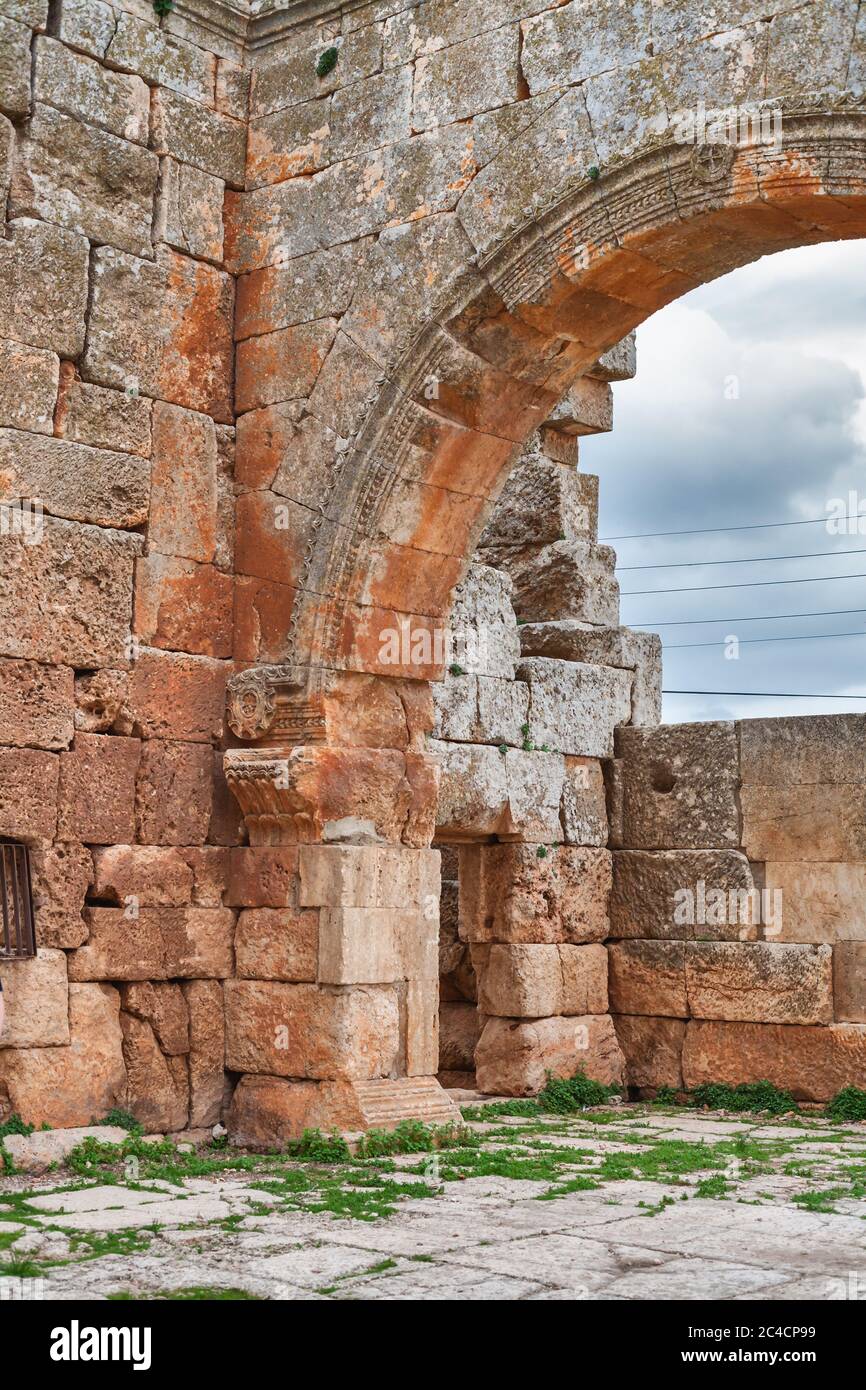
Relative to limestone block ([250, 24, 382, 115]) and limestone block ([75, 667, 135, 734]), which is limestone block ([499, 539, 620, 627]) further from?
limestone block ([75, 667, 135, 734])

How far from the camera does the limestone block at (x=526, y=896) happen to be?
31.4 ft

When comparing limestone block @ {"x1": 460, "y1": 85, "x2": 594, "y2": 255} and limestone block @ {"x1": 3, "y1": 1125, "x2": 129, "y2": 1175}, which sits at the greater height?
limestone block @ {"x1": 460, "y1": 85, "x2": 594, "y2": 255}

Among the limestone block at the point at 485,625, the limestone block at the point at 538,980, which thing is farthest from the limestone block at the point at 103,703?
the limestone block at the point at 538,980

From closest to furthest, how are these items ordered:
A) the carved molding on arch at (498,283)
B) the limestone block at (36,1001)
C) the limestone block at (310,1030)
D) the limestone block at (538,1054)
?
1. the carved molding on arch at (498,283)
2. the limestone block at (36,1001)
3. the limestone block at (310,1030)
4. the limestone block at (538,1054)

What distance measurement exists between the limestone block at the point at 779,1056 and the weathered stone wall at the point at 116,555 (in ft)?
10.9

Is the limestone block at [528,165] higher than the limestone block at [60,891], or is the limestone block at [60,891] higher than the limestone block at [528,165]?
the limestone block at [528,165]

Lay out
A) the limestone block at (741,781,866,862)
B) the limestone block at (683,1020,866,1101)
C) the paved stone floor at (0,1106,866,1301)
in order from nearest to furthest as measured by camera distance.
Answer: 1. the paved stone floor at (0,1106,866,1301)
2. the limestone block at (683,1020,866,1101)
3. the limestone block at (741,781,866,862)

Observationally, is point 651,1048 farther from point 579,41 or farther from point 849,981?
point 579,41

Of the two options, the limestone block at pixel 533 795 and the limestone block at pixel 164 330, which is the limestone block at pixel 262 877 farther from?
the limestone block at pixel 533 795

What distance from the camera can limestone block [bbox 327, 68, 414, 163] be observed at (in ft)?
24.4

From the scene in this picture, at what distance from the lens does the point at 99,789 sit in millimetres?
7156

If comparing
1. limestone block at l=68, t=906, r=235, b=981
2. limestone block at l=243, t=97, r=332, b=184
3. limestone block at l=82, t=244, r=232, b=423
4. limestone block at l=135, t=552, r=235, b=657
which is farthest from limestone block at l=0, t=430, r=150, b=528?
limestone block at l=68, t=906, r=235, b=981

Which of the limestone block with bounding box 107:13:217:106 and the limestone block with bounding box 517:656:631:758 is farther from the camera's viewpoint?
the limestone block with bounding box 517:656:631:758

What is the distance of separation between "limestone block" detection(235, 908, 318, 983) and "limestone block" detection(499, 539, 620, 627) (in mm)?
3850
